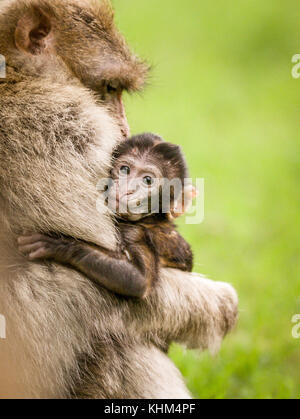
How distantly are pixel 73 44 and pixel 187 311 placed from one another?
1679 mm

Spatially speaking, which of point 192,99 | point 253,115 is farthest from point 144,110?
point 253,115

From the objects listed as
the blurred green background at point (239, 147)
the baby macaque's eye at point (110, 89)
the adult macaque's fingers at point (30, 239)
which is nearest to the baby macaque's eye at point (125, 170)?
the adult macaque's fingers at point (30, 239)

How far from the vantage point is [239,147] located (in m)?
10.1

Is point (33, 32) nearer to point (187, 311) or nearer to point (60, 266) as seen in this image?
point (60, 266)

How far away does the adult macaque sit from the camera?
316cm

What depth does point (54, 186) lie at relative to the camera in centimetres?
321

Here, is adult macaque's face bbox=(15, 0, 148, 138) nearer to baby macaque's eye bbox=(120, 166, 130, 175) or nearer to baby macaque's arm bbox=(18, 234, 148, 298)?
baby macaque's eye bbox=(120, 166, 130, 175)

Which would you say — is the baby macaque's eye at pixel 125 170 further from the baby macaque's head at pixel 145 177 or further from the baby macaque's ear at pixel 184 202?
the baby macaque's ear at pixel 184 202

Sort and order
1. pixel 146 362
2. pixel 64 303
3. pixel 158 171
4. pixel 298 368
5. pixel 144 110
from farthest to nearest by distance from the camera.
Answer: pixel 144 110, pixel 298 368, pixel 158 171, pixel 146 362, pixel 64 303

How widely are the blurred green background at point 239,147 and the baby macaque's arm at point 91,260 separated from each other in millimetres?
1176

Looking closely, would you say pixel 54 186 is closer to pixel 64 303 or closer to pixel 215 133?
pixel 64 303

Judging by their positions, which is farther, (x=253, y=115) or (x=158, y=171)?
(x=253, y=115)

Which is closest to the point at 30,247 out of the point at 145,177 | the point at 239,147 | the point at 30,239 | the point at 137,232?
the point at 30,239
